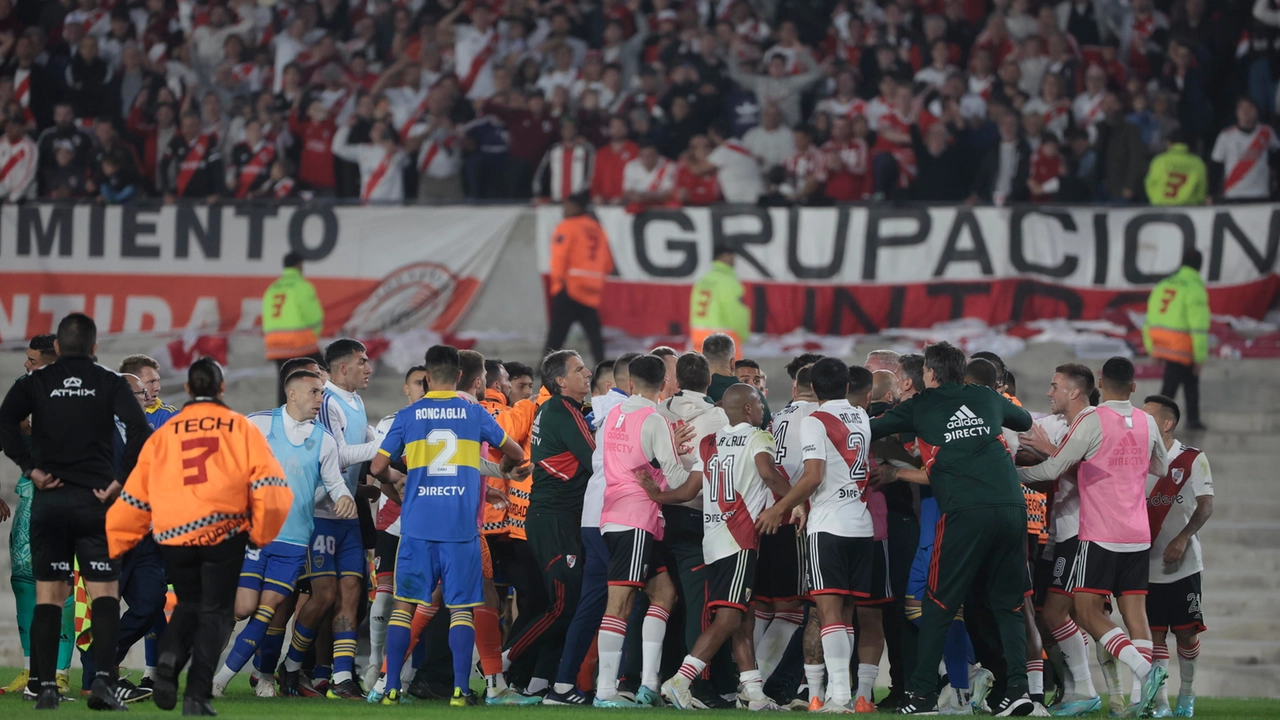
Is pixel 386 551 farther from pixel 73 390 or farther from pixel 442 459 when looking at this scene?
pixel 73 390

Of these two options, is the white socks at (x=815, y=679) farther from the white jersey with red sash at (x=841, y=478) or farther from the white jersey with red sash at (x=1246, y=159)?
the white jersey with red sash at (x=1246, y=159)

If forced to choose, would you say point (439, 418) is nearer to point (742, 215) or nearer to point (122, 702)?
point (122, 702)

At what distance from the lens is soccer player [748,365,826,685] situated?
8.75 meters

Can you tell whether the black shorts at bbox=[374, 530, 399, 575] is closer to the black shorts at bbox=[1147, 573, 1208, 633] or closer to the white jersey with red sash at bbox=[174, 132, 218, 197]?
the black shorts at bbox=[1147, 573, 1208, 633]

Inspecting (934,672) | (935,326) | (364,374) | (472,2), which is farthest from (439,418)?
(472,2)

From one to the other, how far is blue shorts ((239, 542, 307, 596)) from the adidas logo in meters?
3.93

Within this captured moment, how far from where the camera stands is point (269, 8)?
22.0 m

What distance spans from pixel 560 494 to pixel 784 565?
147 cm

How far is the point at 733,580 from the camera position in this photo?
849cm

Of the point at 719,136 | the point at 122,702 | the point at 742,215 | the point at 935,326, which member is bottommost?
the point at 122,702

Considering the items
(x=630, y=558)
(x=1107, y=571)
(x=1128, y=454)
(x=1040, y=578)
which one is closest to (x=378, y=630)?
(x=630, y=558)

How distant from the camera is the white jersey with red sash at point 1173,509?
30.5 ft

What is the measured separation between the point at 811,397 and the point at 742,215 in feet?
28.7

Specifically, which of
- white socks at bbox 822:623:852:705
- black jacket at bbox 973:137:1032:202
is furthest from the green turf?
black jacket at bbox 973:137:1032:202
